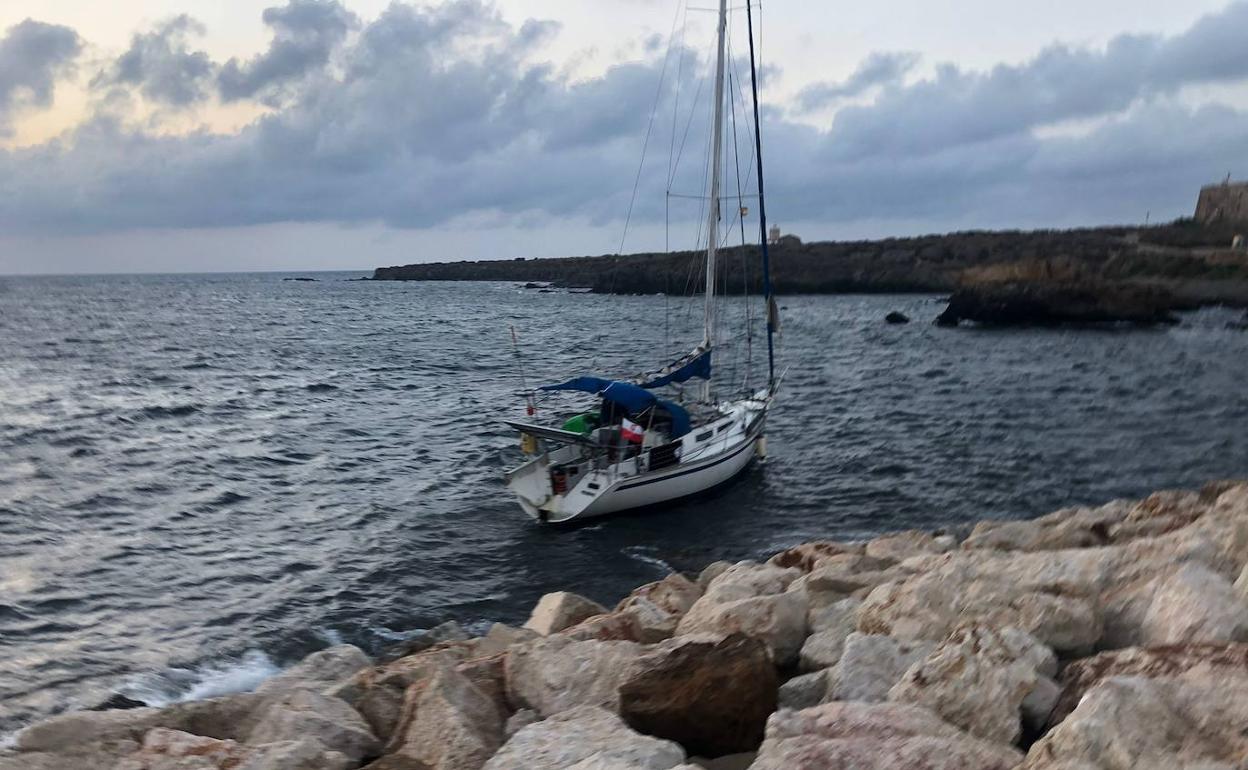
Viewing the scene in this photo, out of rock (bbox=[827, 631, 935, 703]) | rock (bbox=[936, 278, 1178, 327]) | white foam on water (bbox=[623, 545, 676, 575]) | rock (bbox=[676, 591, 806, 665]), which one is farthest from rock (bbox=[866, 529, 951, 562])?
rock (bbox=[936, 278, 1178, 327])

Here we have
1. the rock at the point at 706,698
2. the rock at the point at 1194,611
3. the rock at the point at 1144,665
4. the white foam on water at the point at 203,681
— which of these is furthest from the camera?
the white foam on water at the point at 203,681

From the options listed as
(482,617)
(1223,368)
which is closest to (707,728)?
(482,617)

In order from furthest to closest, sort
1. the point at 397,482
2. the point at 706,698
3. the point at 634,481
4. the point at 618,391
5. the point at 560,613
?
the point at 397,482 → the point at 618,391 → the point at 634,481 → the point at 560,613 → the point at 706,698

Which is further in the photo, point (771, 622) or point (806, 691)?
point (771, 622)

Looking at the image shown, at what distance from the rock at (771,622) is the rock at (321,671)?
345cm

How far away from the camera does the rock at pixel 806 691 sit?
5.46m

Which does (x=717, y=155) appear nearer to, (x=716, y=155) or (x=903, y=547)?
(x=716, y=155)

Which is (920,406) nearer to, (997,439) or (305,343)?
(997,439)

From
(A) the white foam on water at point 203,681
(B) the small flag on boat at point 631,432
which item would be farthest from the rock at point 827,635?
(B) the small flag on boat at point 631,432

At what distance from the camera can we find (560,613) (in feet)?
30.2

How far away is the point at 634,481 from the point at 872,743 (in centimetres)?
1187

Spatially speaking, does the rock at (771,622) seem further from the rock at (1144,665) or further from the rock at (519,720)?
the rock at (1144,665)

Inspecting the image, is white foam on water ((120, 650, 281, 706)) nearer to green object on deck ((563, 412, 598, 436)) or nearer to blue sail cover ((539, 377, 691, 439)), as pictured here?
blue sail cover ((539, 377, 691, 439))

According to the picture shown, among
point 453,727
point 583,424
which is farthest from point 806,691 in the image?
point 583,424
